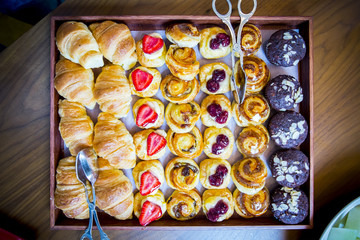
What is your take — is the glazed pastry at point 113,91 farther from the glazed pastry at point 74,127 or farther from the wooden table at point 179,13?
the wooden table at point 179,13

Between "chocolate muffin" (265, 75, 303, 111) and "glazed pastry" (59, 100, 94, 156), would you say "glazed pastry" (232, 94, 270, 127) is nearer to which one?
"chocolate muffin" (265, 75, 303, 111)

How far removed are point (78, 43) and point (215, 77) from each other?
75 centimetres

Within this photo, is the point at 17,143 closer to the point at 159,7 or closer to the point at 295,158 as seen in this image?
the point at 159,7

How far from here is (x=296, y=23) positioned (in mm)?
1554

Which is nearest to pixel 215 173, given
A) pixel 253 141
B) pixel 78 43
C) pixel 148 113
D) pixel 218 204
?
pixel 218 204

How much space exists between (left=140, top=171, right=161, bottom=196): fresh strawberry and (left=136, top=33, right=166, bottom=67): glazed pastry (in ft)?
2.00

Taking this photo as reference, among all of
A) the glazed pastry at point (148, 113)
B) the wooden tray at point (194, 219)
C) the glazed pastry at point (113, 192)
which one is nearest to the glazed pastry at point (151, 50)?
the wooden tray at point (194, 219)

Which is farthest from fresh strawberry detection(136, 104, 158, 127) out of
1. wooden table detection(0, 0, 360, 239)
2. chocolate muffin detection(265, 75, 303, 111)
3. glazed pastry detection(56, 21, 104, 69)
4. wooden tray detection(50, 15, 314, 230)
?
chocolate muffin detection(265, 75, 303, 111)

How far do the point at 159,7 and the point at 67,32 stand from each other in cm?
53

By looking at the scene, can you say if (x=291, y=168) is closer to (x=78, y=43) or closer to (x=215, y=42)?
(x=215, y=42)

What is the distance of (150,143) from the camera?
4.95 ft

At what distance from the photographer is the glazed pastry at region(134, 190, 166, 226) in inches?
58.3

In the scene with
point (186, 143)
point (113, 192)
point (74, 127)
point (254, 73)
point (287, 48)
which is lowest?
point (113, 192)

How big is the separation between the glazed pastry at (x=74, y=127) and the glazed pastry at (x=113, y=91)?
0.13m
